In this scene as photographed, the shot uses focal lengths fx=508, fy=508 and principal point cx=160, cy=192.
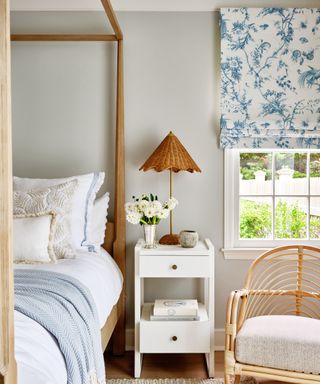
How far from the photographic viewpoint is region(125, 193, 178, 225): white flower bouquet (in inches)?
127

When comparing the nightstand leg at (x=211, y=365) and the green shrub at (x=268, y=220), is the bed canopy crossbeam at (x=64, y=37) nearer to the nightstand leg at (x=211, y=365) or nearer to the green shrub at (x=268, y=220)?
the green shrub at (x=268, y=220)

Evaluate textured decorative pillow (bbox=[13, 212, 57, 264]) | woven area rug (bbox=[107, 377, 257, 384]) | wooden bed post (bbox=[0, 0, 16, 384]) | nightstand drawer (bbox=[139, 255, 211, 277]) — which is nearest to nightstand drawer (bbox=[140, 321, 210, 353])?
woven area rug (bbox=[107, 377, 257, 384])

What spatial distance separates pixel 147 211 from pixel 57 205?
0.57 metres

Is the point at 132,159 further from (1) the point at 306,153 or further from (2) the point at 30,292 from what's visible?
(2) the point at 30,292

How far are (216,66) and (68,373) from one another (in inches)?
96.4

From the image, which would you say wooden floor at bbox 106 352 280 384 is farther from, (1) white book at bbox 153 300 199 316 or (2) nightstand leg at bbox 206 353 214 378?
(1) white book at bbox 153 300 199 316

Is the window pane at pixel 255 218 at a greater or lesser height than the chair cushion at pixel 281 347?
greater

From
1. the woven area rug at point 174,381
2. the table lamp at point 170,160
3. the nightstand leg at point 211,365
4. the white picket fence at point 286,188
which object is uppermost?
the table lamp at point 170,160

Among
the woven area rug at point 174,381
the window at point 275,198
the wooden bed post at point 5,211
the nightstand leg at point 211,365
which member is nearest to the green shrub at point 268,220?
the window at point 275,198

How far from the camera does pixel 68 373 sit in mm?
1846

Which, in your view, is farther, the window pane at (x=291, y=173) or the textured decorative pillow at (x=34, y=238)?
the window pane at (x=291, y=173)

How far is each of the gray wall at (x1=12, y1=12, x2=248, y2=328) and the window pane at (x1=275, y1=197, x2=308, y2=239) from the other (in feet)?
1.40

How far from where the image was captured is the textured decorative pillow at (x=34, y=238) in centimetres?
275

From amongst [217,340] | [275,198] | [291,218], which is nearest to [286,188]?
[275,198]
